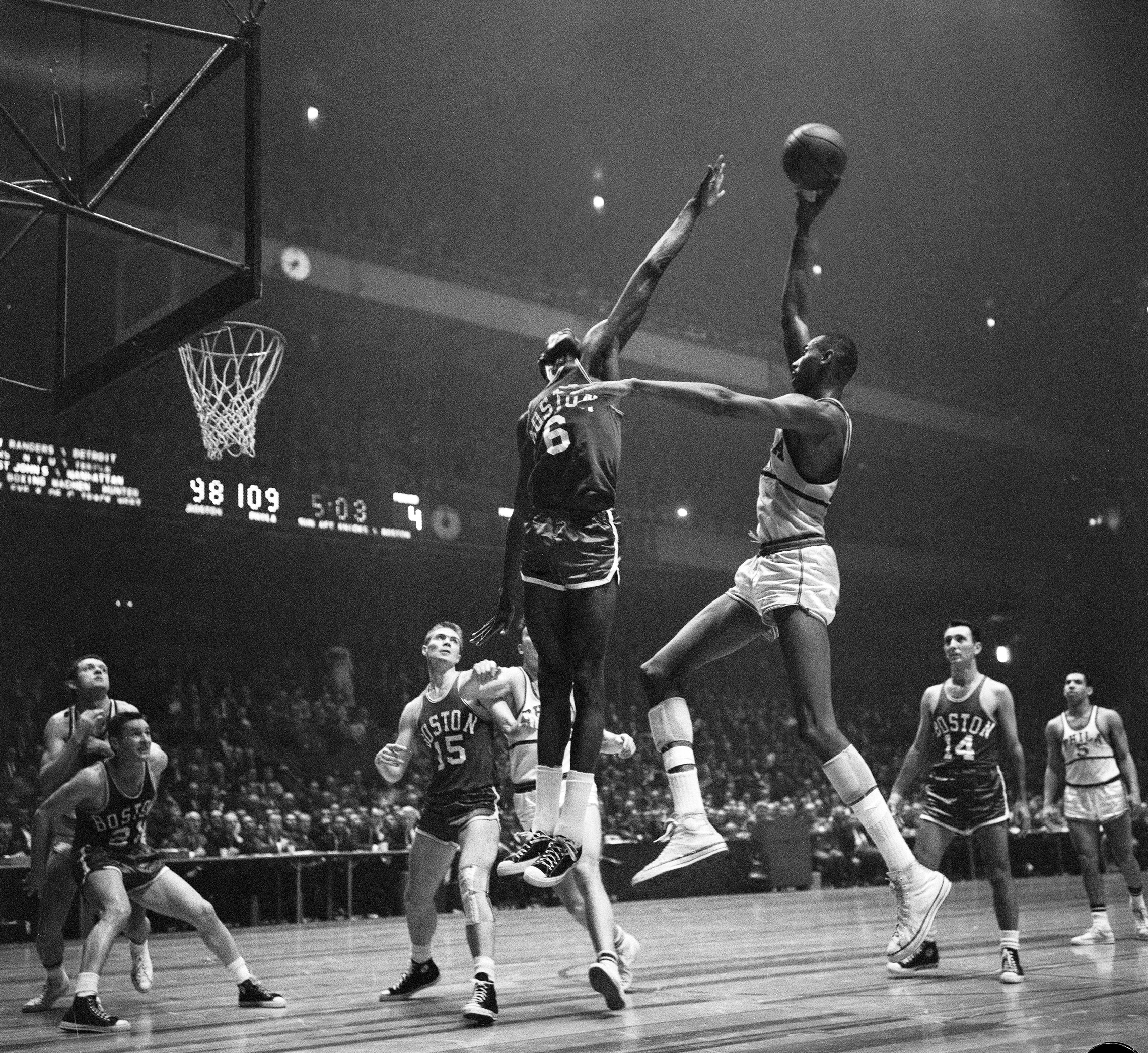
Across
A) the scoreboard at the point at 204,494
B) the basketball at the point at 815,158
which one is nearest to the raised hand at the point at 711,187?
the basketball at the point at 815,158

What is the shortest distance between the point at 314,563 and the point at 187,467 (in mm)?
3284

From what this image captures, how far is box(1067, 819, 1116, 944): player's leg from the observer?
9.48 meters

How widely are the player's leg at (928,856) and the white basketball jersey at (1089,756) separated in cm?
284

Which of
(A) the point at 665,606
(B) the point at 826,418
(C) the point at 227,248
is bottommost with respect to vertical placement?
(B) the point at 826,418

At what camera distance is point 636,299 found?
5145 millimetres

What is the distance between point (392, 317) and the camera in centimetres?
2133

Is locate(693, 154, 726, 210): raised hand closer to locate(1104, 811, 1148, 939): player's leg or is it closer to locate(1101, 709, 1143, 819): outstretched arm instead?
locate(1101, 709, 1143, 819): outstretched arm

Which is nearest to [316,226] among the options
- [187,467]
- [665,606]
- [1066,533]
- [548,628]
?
[187,467]

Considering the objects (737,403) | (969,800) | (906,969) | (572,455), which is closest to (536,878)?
(572,455)

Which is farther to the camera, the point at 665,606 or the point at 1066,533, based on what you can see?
the point at 665,606

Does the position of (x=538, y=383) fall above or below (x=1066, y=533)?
above

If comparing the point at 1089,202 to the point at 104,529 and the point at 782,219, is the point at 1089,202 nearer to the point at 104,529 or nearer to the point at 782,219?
the point at 782,219

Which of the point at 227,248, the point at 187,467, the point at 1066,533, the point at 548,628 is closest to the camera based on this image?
the point at 548,628

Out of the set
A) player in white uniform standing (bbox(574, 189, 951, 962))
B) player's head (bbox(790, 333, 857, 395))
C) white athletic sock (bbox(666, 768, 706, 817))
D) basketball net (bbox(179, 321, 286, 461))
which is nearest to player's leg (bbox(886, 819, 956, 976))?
player in white uniform standing (bbox(574, 189, 951, 962))
